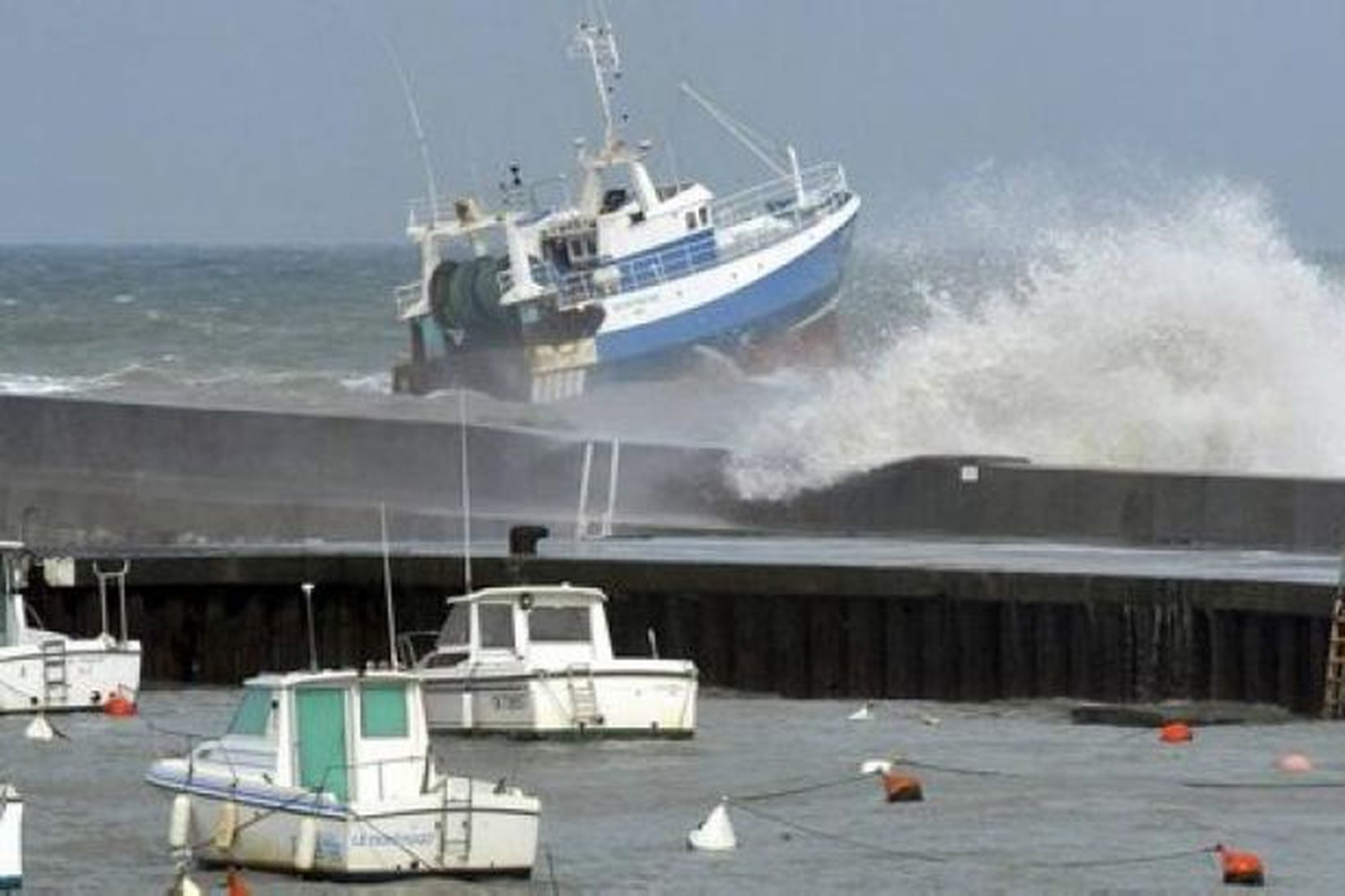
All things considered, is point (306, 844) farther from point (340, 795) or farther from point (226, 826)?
point (226, 826)

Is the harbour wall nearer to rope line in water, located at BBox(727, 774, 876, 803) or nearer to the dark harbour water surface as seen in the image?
the dark harbour water surface

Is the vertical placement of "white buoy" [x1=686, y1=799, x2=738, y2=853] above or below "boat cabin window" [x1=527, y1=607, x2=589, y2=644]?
below

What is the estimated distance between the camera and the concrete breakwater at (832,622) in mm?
36125

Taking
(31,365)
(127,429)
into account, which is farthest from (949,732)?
(31,365)

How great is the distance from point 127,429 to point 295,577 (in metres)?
10.8

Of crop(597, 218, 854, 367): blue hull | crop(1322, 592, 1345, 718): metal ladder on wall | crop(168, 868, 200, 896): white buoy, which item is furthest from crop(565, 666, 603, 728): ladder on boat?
crop(597, 218, 854, 367): blue hull

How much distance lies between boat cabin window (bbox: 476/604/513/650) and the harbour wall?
35.4ft

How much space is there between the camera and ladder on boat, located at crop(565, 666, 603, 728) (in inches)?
1299

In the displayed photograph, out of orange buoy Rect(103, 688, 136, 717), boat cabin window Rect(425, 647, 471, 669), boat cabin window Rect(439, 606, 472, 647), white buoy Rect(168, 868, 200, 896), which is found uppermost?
boat cabin window Rect(439, 606, 472, 647)

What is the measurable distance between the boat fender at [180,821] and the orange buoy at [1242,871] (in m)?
6.20

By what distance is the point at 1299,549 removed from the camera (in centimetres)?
4178

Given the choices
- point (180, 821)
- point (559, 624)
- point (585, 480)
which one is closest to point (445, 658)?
point (559, 624)

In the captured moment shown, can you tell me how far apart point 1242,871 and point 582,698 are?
7910mm

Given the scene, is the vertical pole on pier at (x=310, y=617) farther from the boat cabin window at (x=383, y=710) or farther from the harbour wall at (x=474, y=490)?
the boat cabin window at (x=383, y=710)
